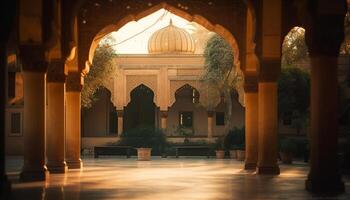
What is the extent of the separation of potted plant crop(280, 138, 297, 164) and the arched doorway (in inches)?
616

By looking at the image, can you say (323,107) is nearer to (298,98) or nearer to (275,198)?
(275,198)

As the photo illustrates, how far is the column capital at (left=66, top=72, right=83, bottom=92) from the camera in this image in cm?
2127

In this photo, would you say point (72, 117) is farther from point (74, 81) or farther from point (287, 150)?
point (287, 150)

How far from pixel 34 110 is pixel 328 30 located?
6925mm

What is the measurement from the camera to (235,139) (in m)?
31.9

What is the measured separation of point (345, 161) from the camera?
17.7 m

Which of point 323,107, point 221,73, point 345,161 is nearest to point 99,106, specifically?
point 221,73

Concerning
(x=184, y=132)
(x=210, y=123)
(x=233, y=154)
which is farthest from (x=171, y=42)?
(x=233, y=154)

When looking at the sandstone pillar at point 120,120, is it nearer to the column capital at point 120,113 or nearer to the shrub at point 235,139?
the column capital at point 120,113

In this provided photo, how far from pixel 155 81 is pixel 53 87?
19.7 metres

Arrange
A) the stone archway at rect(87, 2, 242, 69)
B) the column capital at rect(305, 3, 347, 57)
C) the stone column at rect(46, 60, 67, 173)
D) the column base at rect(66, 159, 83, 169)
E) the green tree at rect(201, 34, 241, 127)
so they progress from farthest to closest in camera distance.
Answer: the green tree at rect(201, 34, 241, 127), the column base at rect(66, 159, 83, 169), the stone archway at rect(87, 2, 242, 69), the stone column at rect(46, 60, 67, 173), the column capital at rect(305, 3, 347, 57)

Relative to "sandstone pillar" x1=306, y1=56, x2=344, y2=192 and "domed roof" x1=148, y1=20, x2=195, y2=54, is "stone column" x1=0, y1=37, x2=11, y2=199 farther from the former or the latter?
"domed roof" x1=148, y1=20, x2=195, y2=54

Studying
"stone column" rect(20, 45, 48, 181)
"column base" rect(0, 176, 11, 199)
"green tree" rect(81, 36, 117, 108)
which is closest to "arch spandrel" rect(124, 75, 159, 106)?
"green tree" rect(81, 36, 117, 108)

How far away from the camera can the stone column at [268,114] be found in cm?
1750
